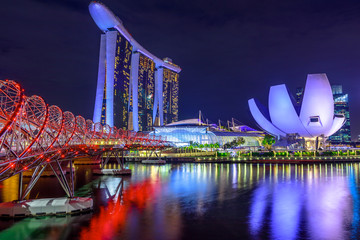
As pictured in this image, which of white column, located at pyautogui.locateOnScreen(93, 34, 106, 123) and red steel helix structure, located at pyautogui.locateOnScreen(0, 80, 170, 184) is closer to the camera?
red steel helix structure, located at pyautogui.locateOnScreen(0, 80, 170, 184)

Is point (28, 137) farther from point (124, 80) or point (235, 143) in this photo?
point (124, 80)

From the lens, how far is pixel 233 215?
15680 mm

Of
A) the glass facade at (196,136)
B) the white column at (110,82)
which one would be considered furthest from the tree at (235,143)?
the white column at (110,82)

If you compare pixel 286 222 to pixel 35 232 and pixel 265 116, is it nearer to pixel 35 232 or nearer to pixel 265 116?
pixel 35 232

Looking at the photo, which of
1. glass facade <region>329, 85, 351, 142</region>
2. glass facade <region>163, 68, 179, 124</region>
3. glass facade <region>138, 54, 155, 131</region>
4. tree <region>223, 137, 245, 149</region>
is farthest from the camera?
glass facade <region>329, 85, 351, 142</region>

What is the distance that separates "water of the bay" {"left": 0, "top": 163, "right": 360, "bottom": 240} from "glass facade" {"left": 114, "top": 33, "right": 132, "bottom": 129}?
55624 mm

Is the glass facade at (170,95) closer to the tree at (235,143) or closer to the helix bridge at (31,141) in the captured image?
the tree at (235,143)

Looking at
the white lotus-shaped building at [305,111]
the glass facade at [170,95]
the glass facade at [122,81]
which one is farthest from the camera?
the glass facade at [170,95]

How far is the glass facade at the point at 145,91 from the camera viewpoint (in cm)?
11082

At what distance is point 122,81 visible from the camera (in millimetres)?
85125

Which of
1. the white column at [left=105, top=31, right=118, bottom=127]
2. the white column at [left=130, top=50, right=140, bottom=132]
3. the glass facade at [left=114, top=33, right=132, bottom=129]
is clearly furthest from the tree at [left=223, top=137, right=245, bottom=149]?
the white column at [left=130, top=50, right=140, bottom=132]

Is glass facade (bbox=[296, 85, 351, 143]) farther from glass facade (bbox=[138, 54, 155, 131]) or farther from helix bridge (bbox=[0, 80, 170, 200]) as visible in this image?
helix bridge (bbox=[0, 80, 170, 200])

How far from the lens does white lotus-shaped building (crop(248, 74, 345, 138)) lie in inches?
2367

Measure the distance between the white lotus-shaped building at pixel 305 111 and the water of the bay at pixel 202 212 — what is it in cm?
3680
